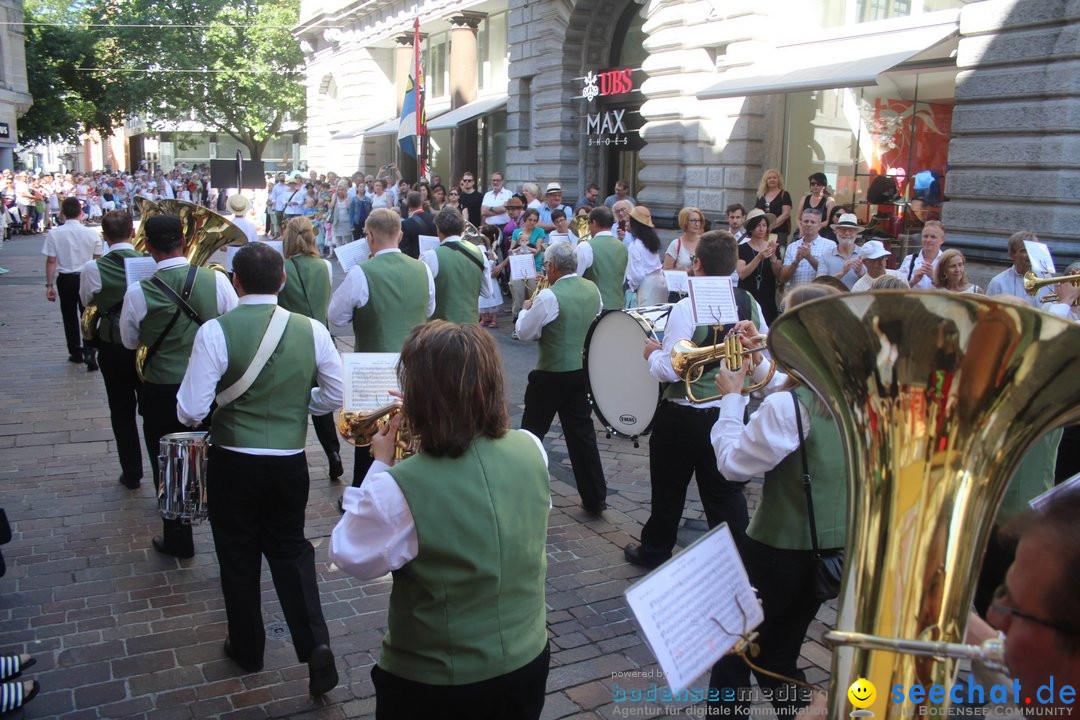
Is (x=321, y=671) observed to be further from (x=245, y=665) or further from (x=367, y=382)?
(x=367, y=382)

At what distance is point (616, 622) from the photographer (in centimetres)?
439

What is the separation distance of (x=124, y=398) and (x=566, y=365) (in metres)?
3.02

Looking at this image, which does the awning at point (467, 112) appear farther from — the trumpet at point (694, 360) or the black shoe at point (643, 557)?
the trumpet at point (694, 360)

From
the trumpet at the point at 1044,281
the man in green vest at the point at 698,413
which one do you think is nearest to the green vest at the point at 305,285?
the man in green vest at the point at 698,413

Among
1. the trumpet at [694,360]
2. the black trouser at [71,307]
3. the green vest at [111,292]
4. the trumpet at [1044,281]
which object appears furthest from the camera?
the black trouser at [71,307]

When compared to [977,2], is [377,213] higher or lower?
lower

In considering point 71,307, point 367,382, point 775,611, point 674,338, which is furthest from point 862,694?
point 71,307

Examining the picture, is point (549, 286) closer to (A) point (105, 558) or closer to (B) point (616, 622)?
(B) point (616, 622)

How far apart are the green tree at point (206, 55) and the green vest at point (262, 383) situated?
4286 centimetres

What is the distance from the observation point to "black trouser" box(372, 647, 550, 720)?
2273mm

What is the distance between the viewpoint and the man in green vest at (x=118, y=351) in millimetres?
5824

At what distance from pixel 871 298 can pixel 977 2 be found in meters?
9.44

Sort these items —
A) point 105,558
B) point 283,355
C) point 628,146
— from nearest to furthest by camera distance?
point 283,355 → point 105,558 → point 628,146

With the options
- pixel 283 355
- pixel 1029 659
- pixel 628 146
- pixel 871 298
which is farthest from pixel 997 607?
pixel 628 146
